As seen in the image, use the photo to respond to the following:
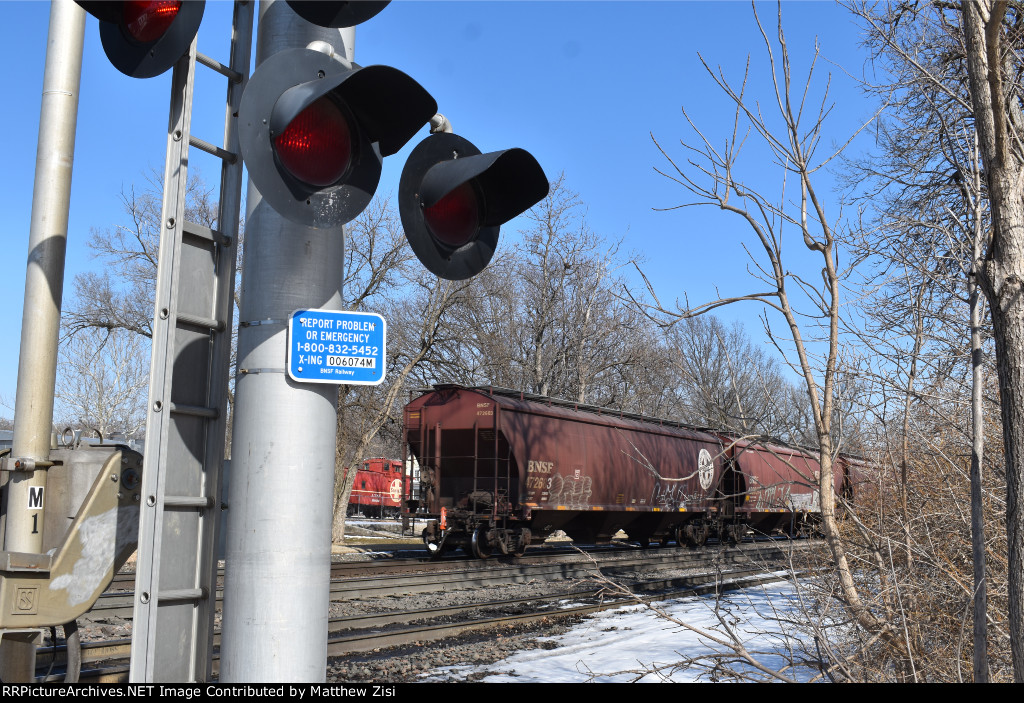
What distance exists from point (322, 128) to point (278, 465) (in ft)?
3.91

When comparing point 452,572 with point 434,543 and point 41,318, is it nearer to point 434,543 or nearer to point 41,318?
point 434,543

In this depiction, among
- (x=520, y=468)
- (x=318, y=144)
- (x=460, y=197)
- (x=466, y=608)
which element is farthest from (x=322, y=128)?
(x=520, y=468)

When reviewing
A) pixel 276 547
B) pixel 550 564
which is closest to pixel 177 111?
pixel 276 547

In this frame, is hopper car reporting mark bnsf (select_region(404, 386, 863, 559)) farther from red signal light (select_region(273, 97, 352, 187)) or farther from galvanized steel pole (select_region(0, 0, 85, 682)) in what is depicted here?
red signal light (select_region(273, 97, 352, 187))

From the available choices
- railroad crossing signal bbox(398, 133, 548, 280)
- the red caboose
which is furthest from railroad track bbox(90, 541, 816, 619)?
the red caboose

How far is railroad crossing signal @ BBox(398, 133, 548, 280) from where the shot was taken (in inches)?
127

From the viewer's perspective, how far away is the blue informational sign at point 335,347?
2.85m

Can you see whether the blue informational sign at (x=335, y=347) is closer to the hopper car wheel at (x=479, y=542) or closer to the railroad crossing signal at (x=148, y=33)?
the railroad crossing signal at (x=148, y=33)

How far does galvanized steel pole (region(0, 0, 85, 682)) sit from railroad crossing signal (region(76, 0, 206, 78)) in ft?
6.59

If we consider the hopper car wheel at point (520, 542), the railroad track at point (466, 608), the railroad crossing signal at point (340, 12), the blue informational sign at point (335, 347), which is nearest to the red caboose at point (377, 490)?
the hopper car wheel at point (520, 542)

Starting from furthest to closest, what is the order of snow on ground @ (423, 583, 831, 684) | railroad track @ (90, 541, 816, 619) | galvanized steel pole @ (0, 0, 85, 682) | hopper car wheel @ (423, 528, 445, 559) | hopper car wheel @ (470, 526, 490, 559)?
1. hopper car wheel @ (423, 528, 445, 559)
2. hopper car wheel @ (470, 526, 490, 559)
3. railroad track @ (90, 541, 816, 619)
4. snow on ground @ (423, 583, 831, 684)
5. galvanized steel pole @ (0, 0, 85, 682)

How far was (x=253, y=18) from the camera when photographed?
3346mm

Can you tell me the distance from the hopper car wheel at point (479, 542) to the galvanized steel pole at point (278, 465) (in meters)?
15.3

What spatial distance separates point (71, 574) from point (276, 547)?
1.78 meters
